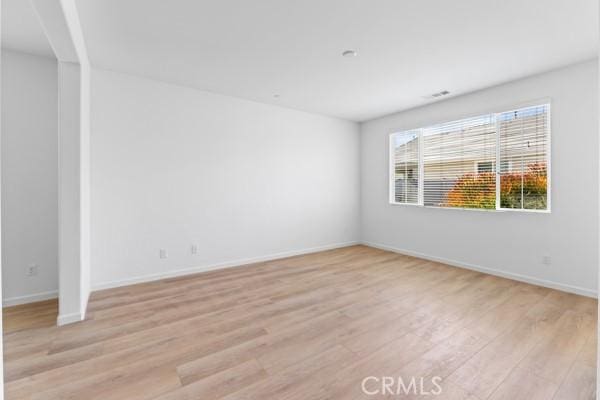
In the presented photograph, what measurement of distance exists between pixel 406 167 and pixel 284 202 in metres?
2.36

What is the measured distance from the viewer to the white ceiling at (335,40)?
2396 mm

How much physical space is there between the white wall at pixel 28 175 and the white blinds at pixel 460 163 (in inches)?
209

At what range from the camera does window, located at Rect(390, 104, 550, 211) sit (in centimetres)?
373

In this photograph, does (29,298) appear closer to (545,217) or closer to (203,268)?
(203,268)

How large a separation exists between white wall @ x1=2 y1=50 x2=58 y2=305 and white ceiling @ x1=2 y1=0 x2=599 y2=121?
395 millimetres

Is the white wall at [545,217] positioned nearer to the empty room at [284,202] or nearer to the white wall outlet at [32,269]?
the empty room at [284,202]

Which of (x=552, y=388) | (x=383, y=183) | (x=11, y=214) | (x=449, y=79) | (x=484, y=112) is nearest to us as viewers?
(x=552, y=388)

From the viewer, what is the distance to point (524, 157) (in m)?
3.83

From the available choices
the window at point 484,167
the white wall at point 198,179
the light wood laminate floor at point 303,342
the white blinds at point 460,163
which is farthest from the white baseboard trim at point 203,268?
the window at point 484,167

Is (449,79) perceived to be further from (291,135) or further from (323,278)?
(323,278)

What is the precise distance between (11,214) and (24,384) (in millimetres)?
2020

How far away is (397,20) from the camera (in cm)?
254

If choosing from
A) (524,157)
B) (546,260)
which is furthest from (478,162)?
(546,260)

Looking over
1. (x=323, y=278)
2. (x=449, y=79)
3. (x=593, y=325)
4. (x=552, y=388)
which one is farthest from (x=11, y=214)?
(x=593, y=325)
